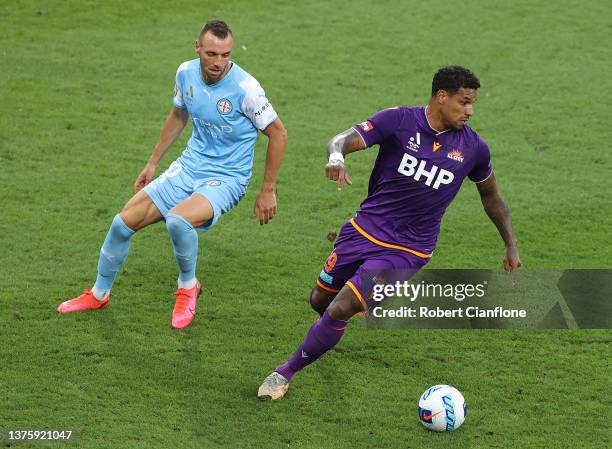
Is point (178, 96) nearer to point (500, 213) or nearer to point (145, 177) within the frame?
point (145, 177)

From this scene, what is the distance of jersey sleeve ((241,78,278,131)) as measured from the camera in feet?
26.6

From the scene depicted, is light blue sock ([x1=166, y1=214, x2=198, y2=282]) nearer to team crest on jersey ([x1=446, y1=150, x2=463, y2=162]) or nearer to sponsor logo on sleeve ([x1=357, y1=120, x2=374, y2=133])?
sponsor logo on sleeve ([x1=357, y1=120, x2=374, y2=133])

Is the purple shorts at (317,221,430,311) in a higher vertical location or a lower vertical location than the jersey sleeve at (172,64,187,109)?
lower

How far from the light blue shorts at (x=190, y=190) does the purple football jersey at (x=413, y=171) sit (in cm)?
117

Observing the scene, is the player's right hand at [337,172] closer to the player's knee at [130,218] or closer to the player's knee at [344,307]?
the player's knee at [344,307]

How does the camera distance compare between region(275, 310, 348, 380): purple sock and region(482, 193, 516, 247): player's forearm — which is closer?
region(275, 310, 348, 380): purple sock

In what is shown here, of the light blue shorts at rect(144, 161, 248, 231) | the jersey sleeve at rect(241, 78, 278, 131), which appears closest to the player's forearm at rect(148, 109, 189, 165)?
the light blue shorts at rect(144, 161, 248, 231)

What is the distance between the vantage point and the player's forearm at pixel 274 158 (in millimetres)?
7973

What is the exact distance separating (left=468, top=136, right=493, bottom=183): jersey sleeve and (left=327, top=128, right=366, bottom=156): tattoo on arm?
0.82 m

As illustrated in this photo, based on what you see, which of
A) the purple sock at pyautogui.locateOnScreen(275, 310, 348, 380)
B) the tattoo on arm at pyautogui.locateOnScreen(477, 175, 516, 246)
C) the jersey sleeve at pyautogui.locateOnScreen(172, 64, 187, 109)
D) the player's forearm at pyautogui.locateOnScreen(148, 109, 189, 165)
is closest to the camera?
the purple sock at pyautogui.locateOnScreen(275, 310, 348, 380)

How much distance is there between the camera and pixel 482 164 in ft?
24.6

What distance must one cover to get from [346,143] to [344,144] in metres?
0.03

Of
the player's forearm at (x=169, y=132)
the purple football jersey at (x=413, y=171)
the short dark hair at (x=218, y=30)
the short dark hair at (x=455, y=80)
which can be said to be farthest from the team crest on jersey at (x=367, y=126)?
the player's forearm at (x=169, y=132)

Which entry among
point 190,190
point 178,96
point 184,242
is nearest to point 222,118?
point 178,96
